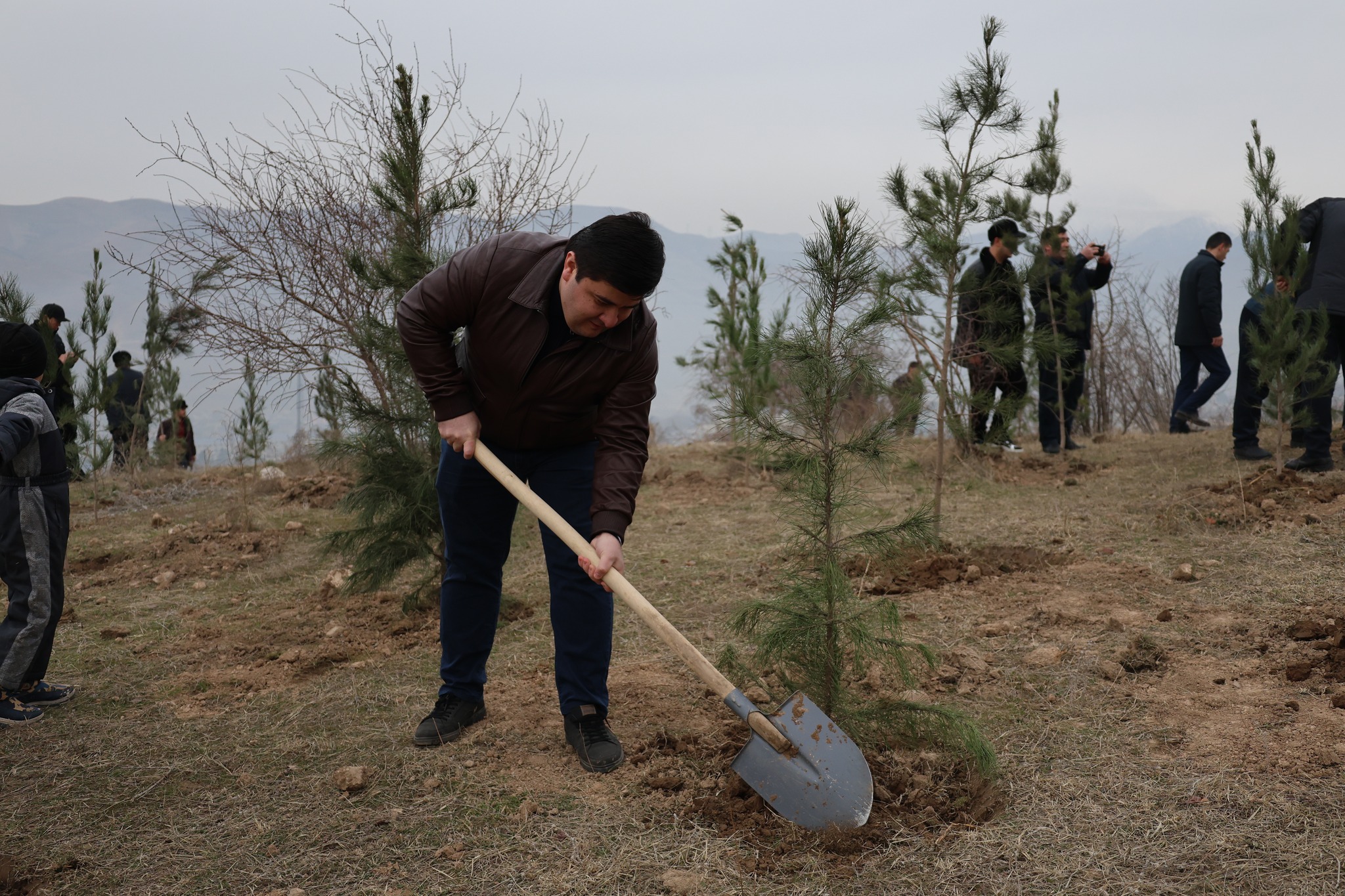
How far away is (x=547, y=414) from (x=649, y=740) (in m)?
1.18

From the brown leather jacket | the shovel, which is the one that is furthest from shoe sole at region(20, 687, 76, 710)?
the shovel

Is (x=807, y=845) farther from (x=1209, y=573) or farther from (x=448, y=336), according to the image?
(x=1209, y=573)

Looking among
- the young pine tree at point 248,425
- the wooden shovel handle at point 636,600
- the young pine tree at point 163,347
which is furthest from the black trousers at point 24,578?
the young pine tree at point 248,425

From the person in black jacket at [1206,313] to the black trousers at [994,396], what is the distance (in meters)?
2.06

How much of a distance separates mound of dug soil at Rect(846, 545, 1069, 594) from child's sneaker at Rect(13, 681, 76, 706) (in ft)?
12.3

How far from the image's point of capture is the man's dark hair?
2.63 m

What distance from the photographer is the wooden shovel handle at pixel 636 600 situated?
2.70 m

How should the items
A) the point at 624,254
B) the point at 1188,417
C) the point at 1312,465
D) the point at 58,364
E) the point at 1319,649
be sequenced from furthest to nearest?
the point at 1188,417, the point at 58,364, the point at 1312,465, the point at 1319,649, the point at 624,254

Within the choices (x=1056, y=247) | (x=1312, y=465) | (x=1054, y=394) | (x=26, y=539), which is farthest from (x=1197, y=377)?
(x=26, y=539)

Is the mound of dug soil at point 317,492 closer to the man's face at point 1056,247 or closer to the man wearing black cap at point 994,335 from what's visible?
the man wearing black cap at point 994,335

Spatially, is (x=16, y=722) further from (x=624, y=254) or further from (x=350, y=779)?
(x=624, y=254)

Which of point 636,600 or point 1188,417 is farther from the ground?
point 1188,417

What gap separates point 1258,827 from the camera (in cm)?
252

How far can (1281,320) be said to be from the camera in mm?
6434
